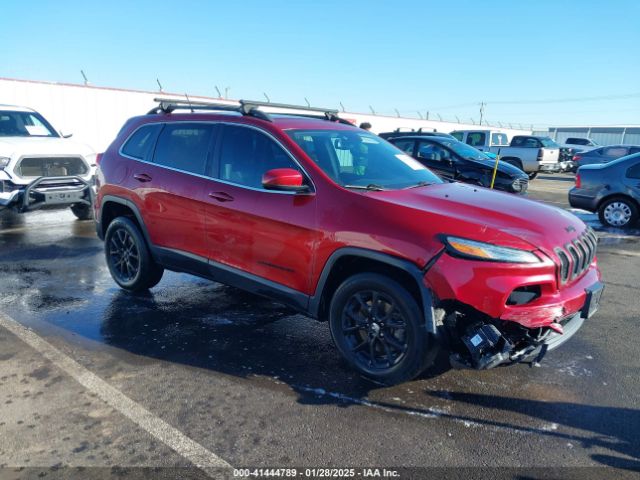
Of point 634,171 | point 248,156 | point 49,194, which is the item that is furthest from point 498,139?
point 248,156

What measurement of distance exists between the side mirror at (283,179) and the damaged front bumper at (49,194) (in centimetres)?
591

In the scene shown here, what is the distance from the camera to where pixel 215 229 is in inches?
175

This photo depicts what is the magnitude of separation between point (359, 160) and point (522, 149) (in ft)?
65.3

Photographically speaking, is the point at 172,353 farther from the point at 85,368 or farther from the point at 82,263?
the point at 82,263

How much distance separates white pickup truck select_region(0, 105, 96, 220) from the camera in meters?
8.12

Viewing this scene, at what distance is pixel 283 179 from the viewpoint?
3715 millimetres

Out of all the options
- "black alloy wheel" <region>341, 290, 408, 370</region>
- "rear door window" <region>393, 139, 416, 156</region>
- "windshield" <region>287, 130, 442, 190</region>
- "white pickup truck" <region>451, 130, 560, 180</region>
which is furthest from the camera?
"white pickup truck" <region>451, 130, 560, 180</region>

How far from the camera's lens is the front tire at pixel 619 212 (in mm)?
10141

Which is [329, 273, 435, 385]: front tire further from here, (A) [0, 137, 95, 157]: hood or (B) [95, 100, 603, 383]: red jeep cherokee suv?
(A) [0, 137, 95, 157]: hood

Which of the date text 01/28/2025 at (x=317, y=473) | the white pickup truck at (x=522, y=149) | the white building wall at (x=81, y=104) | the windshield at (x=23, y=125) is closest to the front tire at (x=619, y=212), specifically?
the date text 01/28/2025 at (x=317, y=473)

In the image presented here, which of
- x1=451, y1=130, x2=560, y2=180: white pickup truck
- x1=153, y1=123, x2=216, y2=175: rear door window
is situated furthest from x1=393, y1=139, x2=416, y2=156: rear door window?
x1=451, y1=130, x2=560, y2=180: white pickup truck

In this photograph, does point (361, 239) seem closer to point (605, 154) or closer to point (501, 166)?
point (501, 166)

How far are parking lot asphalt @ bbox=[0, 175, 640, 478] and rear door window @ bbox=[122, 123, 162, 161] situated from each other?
1.54 meters

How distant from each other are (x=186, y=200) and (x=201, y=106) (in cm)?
112
